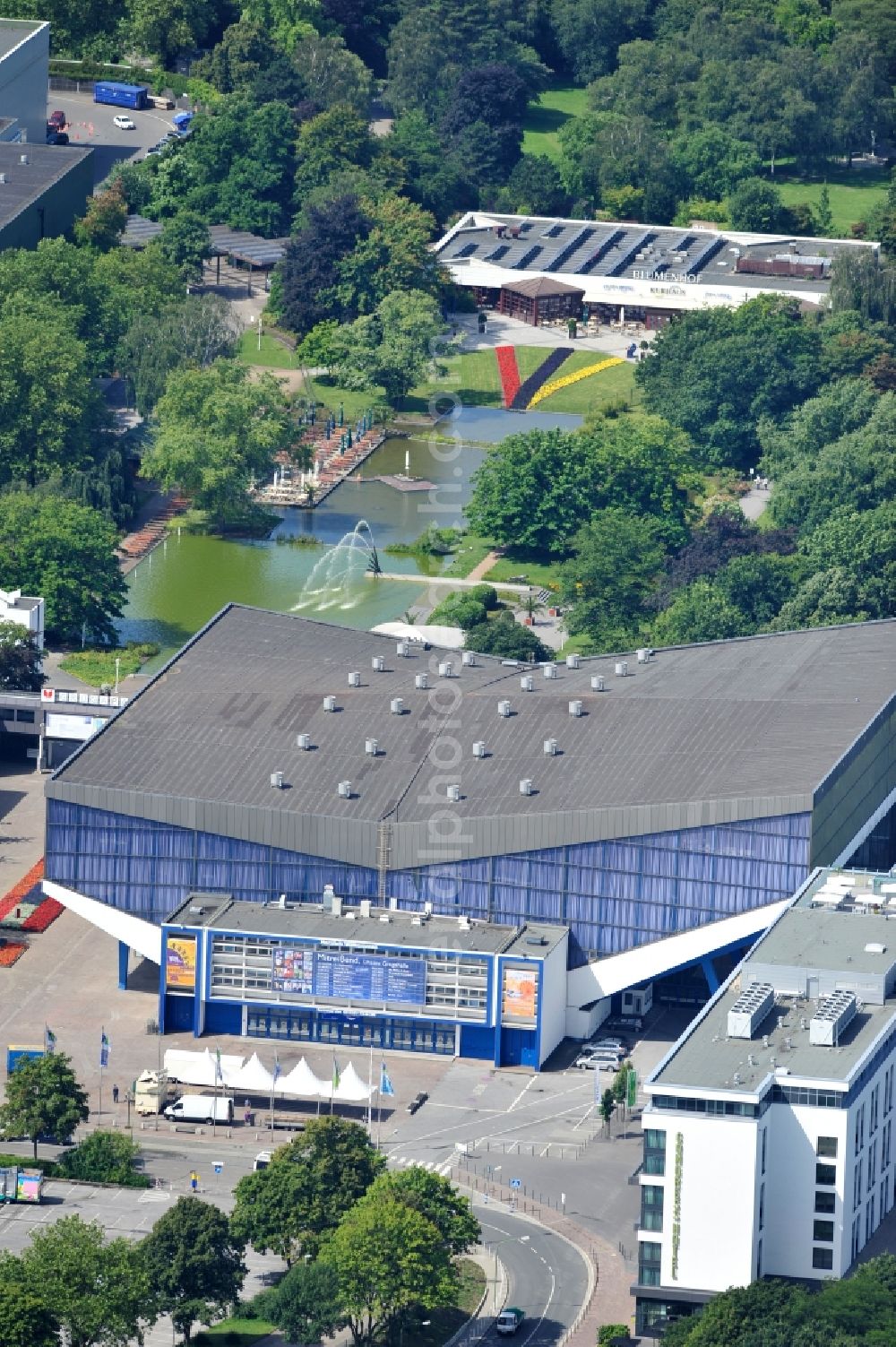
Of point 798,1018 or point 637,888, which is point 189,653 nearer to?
point 637,888

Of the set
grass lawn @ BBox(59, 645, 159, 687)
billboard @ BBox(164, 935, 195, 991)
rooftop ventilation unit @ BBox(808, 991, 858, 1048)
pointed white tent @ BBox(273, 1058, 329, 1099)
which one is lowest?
grass lawn @ BBox(59, 645, 159, 687)

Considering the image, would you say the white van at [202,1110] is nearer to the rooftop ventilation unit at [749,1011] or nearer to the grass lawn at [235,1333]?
the grass lawn at [235,1333]

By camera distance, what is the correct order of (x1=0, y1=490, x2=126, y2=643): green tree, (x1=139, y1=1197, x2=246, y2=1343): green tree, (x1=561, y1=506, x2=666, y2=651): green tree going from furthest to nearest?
(x1=561, y1=506, x2=666, y2=651): green tree
(x1=0, y1=490, x2=126, y2=643): green tree
(x1=139, y1=1197, x2=246, y2=1343): green tree

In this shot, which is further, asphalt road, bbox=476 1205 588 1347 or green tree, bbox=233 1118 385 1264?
green tree, bbox=233 1118 385 1264

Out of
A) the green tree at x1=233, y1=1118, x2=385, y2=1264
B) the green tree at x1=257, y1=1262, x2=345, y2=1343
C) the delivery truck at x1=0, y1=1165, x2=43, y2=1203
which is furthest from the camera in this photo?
the delivery truck at x1=0, y1=1165, x2=43, y2=1203

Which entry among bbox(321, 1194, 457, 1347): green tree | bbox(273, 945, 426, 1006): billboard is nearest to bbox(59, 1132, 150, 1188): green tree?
bbox(273, 945, 426, 1006): billboard

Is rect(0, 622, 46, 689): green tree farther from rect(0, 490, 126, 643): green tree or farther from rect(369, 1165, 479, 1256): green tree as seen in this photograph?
rect(369, 1165, 479, 1256): green tree

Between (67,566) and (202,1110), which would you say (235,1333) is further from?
(67,566)
